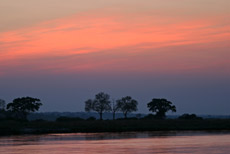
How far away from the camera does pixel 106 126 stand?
9188cm

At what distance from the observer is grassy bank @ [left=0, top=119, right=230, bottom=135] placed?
8725cm

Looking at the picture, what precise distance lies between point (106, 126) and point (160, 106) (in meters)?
42.2

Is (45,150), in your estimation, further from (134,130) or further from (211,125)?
(211,125)

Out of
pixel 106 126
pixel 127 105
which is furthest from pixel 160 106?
pixel 106 126

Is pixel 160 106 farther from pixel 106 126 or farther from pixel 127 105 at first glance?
pixel 106 126

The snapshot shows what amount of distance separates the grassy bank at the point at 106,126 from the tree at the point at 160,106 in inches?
1247

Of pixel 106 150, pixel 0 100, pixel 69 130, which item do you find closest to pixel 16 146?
pixel 106 150

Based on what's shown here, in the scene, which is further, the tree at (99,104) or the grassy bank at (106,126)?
the tree at (99,104)

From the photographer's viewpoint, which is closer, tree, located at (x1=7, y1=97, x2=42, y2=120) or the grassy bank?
the grassy bank

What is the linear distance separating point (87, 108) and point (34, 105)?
14692 millimetres

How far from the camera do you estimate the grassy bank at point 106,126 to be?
87.2 m

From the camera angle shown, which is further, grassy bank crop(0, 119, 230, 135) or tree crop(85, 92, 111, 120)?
tree crop(85, 92, 111, 120)

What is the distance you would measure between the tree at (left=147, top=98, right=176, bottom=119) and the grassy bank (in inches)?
1247

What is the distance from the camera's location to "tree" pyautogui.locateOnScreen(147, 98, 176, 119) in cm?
Answer: 13138
